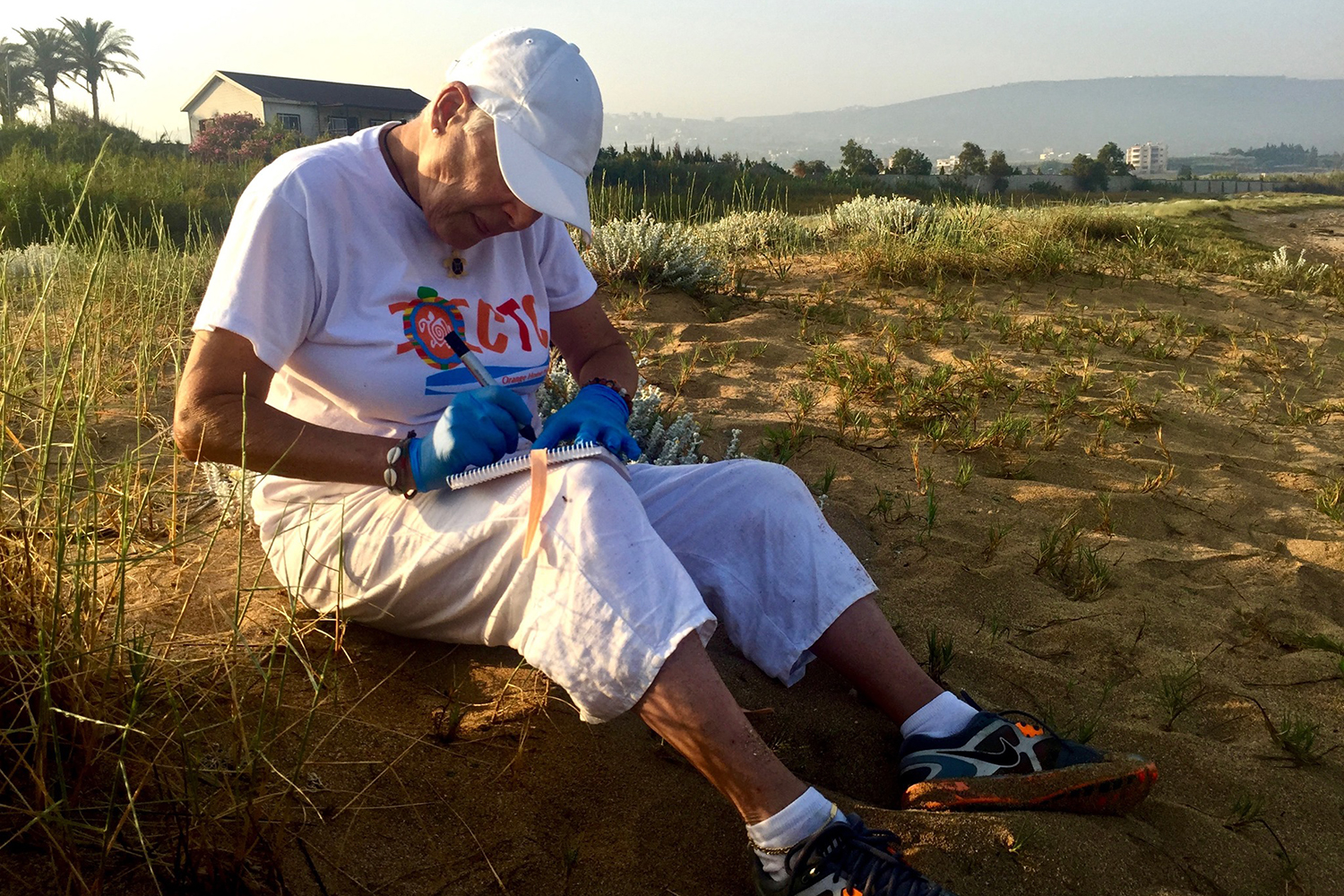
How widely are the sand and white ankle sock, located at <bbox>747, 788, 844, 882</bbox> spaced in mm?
146

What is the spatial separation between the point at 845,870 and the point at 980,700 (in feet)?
2.88

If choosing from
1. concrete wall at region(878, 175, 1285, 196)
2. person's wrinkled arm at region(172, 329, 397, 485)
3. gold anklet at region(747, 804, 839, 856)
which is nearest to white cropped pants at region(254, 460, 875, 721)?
person's wrinkled arm at region(172, 329, 397, 485)

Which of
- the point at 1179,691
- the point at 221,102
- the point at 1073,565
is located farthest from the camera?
the point at 221,102

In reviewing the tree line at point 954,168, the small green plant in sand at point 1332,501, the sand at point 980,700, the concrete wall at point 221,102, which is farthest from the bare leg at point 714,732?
the concrete wall at point 221,102

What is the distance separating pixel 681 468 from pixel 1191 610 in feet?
5.18

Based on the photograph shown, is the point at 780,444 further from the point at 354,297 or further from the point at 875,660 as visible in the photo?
the point at 354,297

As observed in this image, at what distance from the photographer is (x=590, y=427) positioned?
6.55 ft

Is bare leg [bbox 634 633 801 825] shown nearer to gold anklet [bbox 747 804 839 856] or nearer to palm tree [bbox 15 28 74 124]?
gold anklet [bbox 747 804 839 856]

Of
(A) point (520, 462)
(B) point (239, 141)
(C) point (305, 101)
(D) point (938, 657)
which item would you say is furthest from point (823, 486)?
(C) point (305, 101)

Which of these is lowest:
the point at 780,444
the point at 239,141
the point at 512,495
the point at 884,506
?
the point at 884,506

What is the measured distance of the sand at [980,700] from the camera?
5.80ft

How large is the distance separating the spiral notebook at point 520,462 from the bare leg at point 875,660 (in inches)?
25.5

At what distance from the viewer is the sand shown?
177 cm

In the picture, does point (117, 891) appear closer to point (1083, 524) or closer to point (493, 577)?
point (493, 577)
